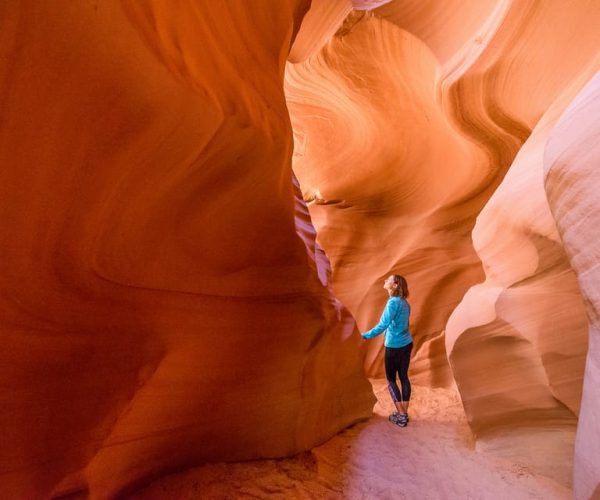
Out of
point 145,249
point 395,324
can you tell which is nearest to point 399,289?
point 395,324

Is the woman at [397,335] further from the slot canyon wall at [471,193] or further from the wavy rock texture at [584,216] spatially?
the wavy rock texture at [584,216]

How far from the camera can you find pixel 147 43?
52.4 inches

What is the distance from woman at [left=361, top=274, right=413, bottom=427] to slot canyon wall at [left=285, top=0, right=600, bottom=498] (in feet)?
1.16

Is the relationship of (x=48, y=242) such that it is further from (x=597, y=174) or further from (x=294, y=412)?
(x=597, y=174)

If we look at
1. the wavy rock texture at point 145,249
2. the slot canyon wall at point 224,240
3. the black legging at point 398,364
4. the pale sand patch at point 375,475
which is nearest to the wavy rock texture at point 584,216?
the slot canyon wall at point 224,240

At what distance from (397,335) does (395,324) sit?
0.33 feet

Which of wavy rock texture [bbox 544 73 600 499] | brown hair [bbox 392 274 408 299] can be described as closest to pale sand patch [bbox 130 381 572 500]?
wavy rock texture [bbox 544 73 600 499]

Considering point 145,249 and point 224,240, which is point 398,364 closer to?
point 224,240

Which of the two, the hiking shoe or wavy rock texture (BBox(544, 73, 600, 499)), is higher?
wavy rock texture (BBox(544, 73, 600, 499))

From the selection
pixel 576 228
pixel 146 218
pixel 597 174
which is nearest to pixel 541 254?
pixel 576 228

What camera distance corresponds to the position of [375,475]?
250 centimetres

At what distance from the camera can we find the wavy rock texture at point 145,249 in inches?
50.5

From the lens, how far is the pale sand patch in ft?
7.17

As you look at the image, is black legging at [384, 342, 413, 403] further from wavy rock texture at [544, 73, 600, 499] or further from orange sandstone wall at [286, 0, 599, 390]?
orange sandstone wall at [286, 0, 599, 390]
